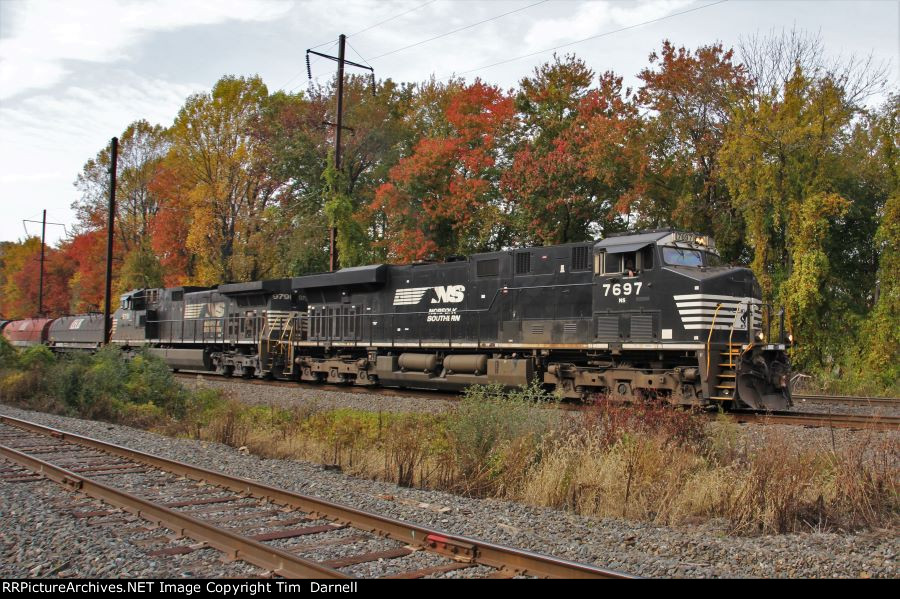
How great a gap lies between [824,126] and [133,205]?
42875mm

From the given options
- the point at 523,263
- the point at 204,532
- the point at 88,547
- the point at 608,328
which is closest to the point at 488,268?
the point at 523,263

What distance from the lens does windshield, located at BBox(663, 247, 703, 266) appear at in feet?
47.7

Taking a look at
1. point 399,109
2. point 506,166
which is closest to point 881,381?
point 506,166

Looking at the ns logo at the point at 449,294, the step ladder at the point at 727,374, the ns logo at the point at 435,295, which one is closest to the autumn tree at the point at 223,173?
the ns logo at the point at 435,295

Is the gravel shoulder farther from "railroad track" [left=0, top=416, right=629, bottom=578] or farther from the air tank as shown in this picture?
the air tank

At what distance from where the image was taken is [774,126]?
21.7m

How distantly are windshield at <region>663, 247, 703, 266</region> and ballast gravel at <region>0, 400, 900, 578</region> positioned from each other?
26.9ft

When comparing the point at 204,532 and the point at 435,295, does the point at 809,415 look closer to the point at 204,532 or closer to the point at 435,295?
the point at 435,295

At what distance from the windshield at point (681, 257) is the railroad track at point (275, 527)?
9.64m

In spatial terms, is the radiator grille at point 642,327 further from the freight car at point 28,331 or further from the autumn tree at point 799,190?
the freight car at point 28,331

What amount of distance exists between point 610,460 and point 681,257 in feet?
24.3

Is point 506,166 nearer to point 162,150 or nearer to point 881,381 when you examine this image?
point 881,381

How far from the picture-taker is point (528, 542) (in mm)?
6246

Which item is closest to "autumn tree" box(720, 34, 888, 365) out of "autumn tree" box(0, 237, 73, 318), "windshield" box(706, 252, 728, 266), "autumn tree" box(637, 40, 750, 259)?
"autumn tree" box(637, 40, 750, 259)
